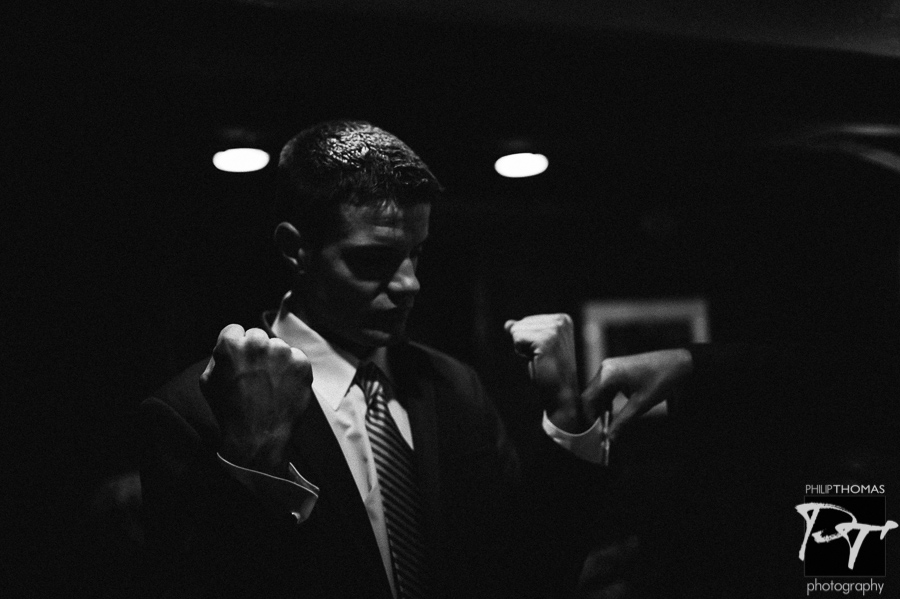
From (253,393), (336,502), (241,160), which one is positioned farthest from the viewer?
(241,160)

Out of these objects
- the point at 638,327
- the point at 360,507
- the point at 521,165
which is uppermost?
the point at 521,165

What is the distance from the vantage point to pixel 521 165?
1.94 meters

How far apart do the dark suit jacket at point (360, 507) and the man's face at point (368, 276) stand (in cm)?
16

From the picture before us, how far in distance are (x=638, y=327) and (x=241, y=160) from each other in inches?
43.4

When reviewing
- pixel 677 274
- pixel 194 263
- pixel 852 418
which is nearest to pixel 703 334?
pixel 677 274

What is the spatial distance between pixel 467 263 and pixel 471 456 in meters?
0.48

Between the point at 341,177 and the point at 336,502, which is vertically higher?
the point at 341,177

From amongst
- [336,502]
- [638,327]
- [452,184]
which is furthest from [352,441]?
[638,327]

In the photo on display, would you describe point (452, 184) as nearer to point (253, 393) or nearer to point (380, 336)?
point (380, 336)

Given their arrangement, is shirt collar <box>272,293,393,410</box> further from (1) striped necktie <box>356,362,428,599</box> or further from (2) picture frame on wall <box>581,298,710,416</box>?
(2) picture frame on wall <box>581,298,710,416</box>

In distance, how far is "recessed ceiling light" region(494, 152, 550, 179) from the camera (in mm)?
1926

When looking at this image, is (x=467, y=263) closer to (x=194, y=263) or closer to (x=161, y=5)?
(x=194, y=263)

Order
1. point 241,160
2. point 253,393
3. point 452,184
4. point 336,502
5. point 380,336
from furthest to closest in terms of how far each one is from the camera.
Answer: point 452,184
point 241,160
point 380,336
point 336,502
point 253,393

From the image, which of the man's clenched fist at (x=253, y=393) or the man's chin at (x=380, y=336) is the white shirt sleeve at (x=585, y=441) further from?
the man's clenched fist at (x=253, y=393)
